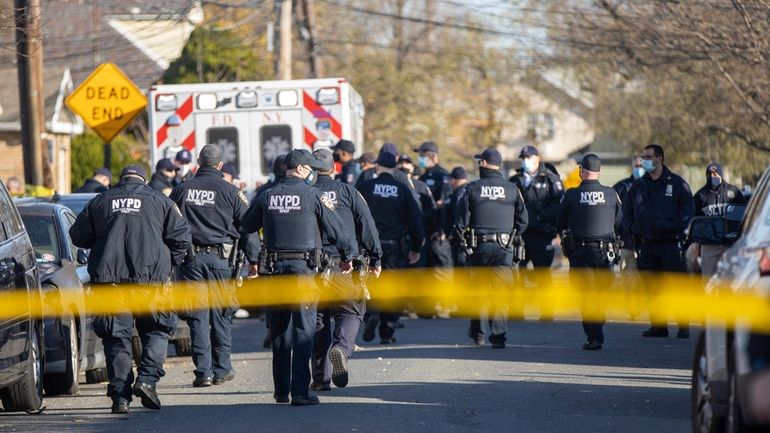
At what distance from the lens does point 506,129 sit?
63469mm

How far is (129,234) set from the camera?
11.1 meters

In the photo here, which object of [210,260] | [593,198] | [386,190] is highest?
[386,190]

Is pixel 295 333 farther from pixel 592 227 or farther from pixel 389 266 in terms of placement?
pixel 389 266

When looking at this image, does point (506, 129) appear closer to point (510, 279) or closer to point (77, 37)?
point (77, 37)

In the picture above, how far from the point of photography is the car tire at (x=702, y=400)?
7.74 meters

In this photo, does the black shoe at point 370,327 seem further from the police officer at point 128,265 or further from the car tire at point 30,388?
the car tire at point 30,388

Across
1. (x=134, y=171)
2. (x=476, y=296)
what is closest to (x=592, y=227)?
(x=476, y=296)

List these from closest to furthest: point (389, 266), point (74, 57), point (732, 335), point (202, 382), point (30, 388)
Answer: point (732, 335) < point (30, 388) < point (202, 382) < point (389, 266) < point (74, 57)

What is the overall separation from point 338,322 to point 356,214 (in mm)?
901

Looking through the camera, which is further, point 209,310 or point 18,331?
point 209,310

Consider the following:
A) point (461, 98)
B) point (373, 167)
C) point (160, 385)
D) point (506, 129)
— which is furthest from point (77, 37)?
point (160, 385)

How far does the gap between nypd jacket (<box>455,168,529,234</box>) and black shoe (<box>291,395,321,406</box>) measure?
15.0 ft

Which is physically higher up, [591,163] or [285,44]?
[285,44]

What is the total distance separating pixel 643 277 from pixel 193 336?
6090 mm
